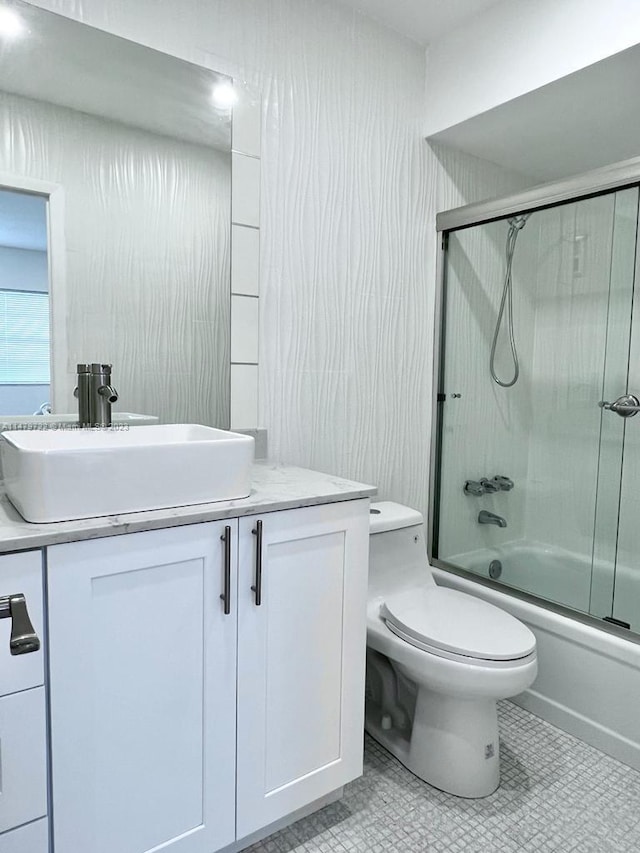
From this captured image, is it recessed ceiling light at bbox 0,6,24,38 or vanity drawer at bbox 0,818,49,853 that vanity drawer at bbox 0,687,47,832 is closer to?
vanity drawer at bbox 0,818,49,853

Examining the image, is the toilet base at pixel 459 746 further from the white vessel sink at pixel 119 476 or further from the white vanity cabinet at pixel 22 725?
the white vanity cabinet at pixel 22 725

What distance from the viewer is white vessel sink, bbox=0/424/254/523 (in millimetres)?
1020

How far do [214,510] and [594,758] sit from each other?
145 centimetres

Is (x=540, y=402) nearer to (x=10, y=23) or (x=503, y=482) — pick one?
(x=503, y=482)

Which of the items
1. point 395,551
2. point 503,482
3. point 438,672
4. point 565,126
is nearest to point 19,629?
point 438,672

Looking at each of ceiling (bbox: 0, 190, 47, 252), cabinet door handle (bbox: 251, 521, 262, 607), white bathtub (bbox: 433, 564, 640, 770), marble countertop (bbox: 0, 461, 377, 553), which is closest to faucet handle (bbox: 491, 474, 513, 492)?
white bathtub (bbox: 433, 564, 640, 770)

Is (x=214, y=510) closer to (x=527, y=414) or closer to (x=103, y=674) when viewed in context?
(x=103, y=674)

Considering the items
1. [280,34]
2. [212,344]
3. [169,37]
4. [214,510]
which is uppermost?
[280,34]

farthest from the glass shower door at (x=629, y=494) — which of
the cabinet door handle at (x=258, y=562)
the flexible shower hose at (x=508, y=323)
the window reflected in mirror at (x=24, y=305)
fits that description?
the window reflected in mirror at (x=24, y=305)

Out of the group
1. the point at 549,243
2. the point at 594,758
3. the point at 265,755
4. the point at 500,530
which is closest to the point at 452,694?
the point at 265,755

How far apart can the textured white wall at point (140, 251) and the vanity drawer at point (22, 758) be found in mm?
758

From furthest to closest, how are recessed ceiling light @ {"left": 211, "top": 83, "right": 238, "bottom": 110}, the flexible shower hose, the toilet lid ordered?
the flexible shower hose, recessed ceiling light @ {"left": 211, "top": 83, "right": 238, "bottom": 110}, the toilet lid

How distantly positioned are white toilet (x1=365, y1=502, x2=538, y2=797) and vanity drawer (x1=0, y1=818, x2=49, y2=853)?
912 mm

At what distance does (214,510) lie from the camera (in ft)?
3.83
